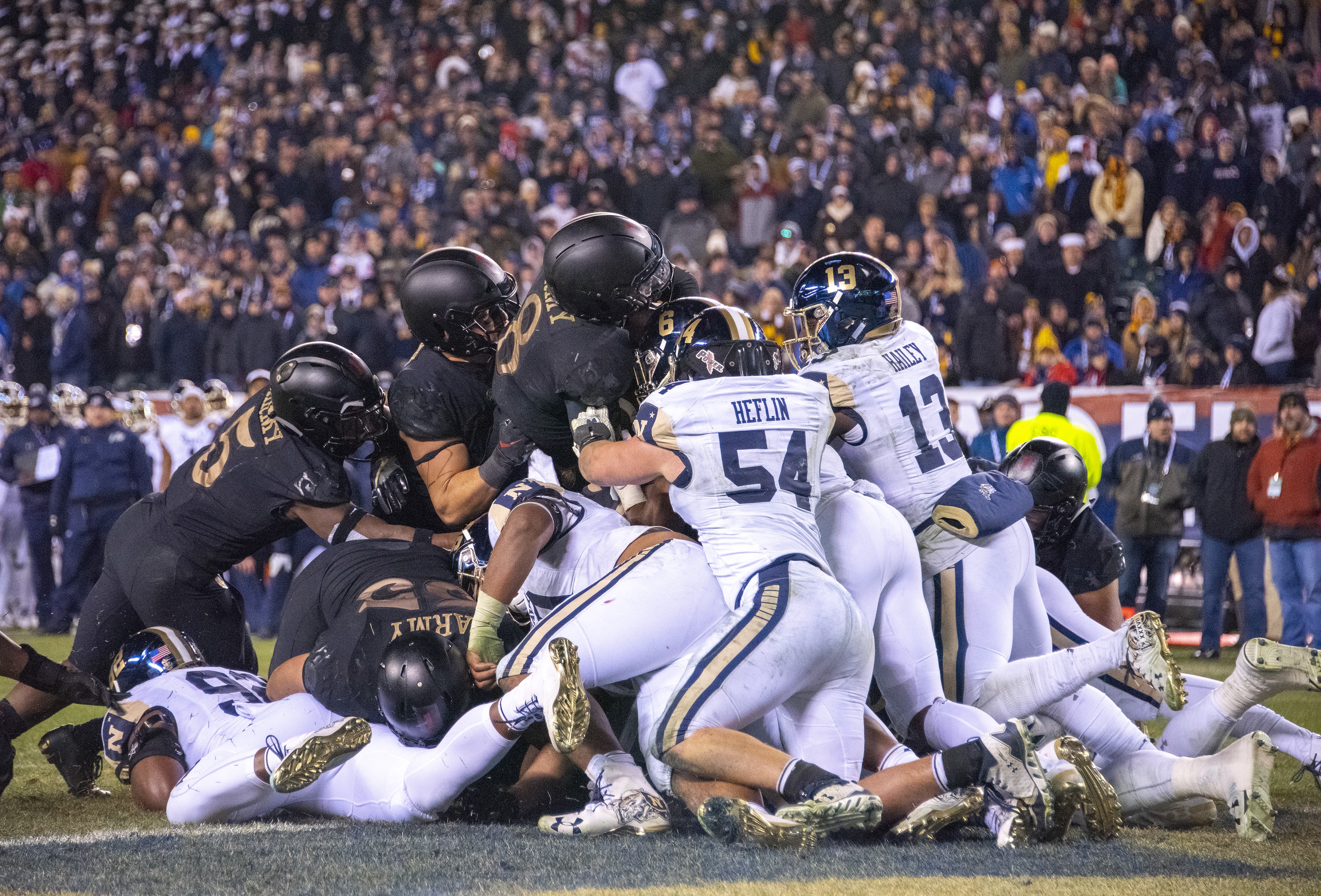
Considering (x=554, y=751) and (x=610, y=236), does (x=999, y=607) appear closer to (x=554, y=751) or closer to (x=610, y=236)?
(x=554, y=751)

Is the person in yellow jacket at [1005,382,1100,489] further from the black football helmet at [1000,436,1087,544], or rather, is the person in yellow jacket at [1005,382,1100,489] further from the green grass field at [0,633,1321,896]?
the green grass field at [0,633,1321,896]

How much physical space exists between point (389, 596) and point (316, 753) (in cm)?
83

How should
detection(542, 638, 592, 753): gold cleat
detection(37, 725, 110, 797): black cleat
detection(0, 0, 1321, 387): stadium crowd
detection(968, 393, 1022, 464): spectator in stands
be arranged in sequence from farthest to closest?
1. detection(0, 0, 1321, 387): stadium crowd
2. detection(968, 393, 1022, 464): spectator in stands
3. detection(37, 725, 110, 797): black cleat
4. detection(542, 638, 592, 753): gold cleat

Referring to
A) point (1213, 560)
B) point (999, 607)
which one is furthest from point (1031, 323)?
point (999, 607)

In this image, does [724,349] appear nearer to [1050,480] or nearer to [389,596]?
→ [389,596]

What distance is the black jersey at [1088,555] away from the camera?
17.6 ft

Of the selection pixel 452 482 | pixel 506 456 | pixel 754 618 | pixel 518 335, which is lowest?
pixel 754 618

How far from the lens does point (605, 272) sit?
15.3 ft

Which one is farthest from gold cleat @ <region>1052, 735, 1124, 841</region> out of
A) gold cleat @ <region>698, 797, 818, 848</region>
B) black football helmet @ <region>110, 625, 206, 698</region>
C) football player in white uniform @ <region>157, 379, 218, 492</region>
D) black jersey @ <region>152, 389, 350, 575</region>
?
football player in white uniform @ <region>157, 379, 218, 492</region>

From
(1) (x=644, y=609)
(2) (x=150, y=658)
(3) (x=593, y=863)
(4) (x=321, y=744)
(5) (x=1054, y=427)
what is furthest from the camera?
(5) (x=1054, y=427)

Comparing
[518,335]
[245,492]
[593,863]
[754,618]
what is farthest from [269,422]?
[593,863]

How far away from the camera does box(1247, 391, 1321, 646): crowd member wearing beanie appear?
8672 millimetres

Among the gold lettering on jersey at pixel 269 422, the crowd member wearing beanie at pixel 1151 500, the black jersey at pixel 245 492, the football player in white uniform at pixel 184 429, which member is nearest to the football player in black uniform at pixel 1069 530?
the black jersey at pixel 245 492

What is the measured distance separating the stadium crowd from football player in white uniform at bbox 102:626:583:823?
720cm
